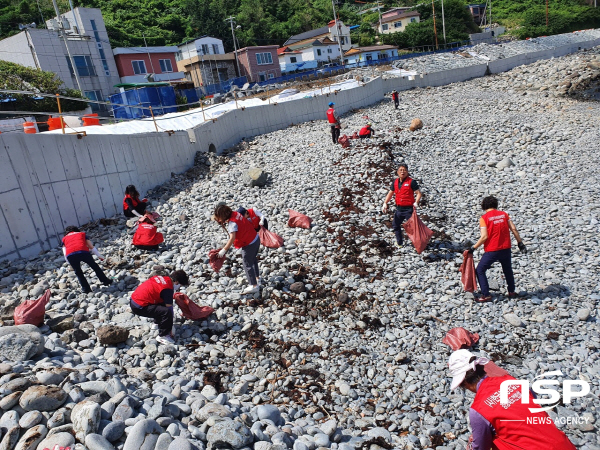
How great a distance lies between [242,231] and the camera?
6090 mm

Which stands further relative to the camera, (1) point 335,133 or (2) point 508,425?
(1) point 335,133

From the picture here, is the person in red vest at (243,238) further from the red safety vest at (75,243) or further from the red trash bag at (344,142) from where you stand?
the red trash bag at (344,142)

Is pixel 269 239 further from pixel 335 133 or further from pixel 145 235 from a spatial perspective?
pixel 335 133

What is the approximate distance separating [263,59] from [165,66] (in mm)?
10159

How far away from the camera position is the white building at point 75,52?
30.6 metres

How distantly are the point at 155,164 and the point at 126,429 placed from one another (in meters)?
9.63

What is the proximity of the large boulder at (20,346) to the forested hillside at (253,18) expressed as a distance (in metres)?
46.7

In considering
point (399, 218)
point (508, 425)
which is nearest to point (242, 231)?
point (399, 218)

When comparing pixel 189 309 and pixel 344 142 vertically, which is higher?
pixel 344 142

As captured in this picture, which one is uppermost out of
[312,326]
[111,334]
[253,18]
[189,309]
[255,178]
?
[253,18]

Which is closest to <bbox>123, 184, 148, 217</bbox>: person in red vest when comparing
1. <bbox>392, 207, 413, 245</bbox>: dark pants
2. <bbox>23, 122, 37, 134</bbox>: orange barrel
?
<bbox>23, 122, 37, 134</bbox>: orange barrel

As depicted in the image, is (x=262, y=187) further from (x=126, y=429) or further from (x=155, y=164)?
(x=126, y=429)

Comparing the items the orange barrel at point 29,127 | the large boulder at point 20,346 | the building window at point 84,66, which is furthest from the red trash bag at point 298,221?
the building window at point 84,66

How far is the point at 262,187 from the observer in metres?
11.7
